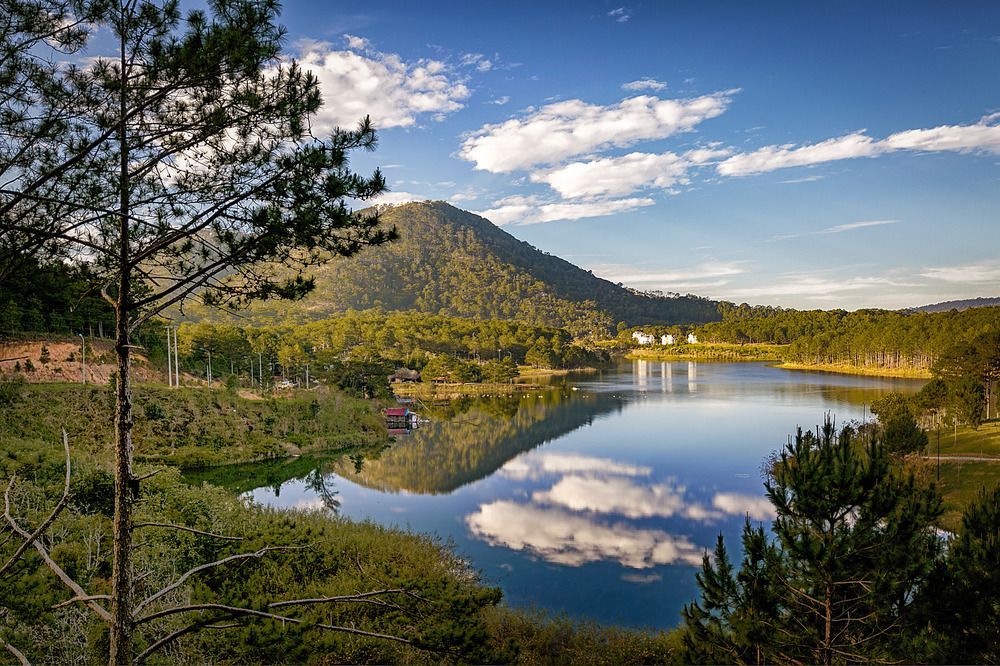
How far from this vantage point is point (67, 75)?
3.49 metres

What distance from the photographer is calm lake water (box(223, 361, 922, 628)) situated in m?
13.4

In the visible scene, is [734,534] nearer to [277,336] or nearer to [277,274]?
[277,274]

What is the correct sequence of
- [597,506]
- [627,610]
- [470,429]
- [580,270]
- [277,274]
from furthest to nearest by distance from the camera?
[580,270]
[470,429]
[597,506]
[627,610]
[277,274]

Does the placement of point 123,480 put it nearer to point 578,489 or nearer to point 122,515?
point 122,515

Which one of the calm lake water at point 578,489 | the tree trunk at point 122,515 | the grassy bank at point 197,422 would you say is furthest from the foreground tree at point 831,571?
the grassy bank at point 197,422

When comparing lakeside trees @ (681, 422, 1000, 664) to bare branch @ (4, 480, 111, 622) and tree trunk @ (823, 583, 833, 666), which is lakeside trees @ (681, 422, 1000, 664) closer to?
tree trunk @ (823, 583, 833, 666)

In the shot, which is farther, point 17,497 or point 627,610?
point 627,610

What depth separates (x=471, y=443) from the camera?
28828 millimetres

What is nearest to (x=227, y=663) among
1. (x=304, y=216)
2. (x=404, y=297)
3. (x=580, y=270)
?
(x=304, y=216)

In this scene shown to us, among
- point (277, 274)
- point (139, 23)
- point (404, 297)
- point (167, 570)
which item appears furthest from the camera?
point (404, 297)

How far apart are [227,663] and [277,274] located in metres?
5.52

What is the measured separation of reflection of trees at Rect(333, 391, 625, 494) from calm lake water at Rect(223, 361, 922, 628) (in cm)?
11

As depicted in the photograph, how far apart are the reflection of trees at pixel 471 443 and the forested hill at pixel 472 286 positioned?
56699mm

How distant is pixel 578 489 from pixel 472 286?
12032cm
